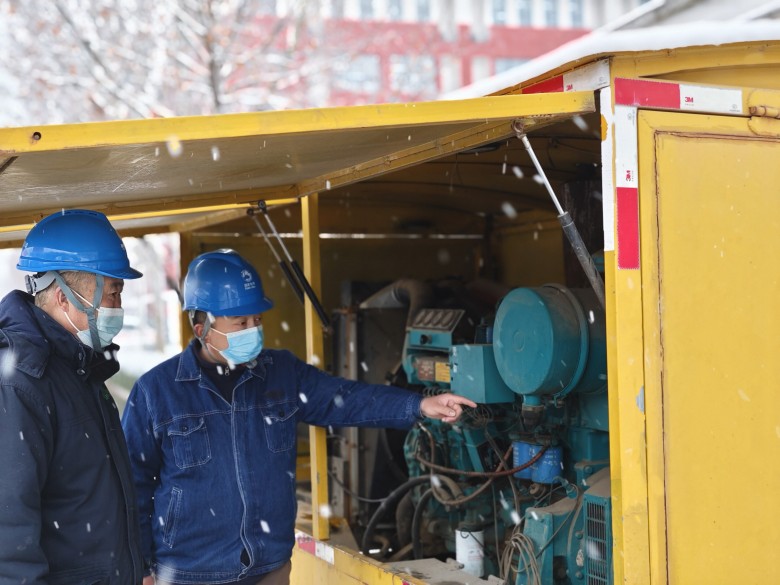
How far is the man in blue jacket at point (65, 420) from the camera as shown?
8.44 feet

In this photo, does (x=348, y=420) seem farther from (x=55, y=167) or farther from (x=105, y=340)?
(x=55, y=167)

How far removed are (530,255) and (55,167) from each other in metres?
4.06

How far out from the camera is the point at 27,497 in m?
2.57

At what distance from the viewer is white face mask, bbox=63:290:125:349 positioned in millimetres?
2994

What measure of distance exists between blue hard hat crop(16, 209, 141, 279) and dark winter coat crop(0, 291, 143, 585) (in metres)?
0.15

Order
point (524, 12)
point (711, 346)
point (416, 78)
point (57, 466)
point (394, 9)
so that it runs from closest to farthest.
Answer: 1. point (57, 466)
2. point (711, 346)
3. point (416, 78)
4. point (394, 9)
5. point (524, 12)

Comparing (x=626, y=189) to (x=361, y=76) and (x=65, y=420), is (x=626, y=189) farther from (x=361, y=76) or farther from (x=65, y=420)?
(x=361, y=76)

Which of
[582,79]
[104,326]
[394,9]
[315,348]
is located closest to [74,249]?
[104,326]

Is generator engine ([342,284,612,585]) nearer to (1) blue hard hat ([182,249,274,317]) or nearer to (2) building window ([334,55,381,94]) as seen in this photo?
(1) blue hard hat ([182,249,274,317])

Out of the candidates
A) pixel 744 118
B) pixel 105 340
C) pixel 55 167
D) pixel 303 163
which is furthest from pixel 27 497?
pixel 744 118

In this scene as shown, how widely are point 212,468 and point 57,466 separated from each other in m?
1.08

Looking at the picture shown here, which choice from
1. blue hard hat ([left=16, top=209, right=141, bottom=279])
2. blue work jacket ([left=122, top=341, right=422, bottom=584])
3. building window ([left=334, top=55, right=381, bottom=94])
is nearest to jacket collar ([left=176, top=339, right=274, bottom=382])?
blue work jacket ([left=122, top=341, right=422, bottom=584])

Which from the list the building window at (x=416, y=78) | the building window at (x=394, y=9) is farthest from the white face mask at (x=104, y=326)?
the building window at (x=394, y=9)

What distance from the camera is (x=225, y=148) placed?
3.01 meters
